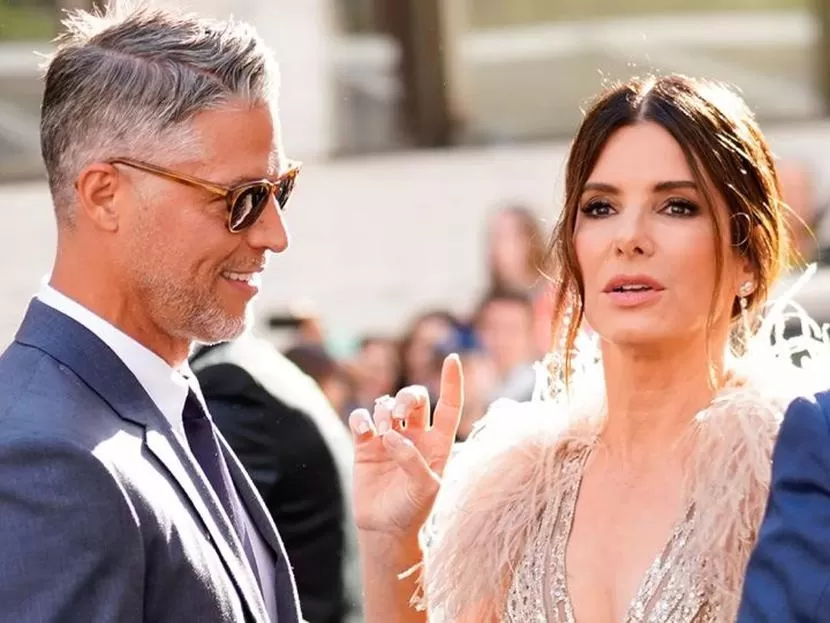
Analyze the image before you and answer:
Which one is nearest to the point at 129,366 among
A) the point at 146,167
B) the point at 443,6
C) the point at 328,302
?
A: the point at 146,167

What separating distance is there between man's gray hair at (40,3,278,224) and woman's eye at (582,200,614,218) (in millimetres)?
599

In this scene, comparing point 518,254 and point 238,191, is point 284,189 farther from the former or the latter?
point 518,254

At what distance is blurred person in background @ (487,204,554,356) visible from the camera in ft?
27.3

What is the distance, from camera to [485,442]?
3.23 metres

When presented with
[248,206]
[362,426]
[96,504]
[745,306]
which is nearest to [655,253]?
[745,306]

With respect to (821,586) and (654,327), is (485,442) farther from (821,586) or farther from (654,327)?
(821,586)

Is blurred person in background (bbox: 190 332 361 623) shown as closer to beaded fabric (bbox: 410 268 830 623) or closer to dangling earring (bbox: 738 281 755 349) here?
beaded fabric (bbox: 410 268 830 623)

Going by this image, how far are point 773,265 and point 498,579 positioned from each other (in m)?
0.67

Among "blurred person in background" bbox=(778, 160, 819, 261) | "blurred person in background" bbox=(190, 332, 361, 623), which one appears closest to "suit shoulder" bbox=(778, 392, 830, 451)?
"blurred person in background" bbox=(190, 332, 361, 623)

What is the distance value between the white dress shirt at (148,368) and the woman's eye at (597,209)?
0.71 m

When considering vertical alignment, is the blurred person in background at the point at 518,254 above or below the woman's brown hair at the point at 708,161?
below

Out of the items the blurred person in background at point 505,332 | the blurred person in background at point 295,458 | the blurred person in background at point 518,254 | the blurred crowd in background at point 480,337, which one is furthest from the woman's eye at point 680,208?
the blurred person in background at point 518,254

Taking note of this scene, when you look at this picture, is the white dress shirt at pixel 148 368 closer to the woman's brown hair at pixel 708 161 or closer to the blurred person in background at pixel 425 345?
the woman's brown hair at pixel 708 161

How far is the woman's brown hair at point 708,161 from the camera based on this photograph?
117 inches
